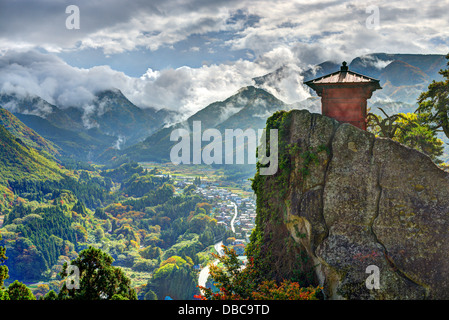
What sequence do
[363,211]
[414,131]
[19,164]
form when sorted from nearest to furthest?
[363,211] < [414,131] < [19,164]

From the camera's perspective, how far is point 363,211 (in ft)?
49.0

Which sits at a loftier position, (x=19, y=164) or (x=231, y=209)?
(x=19, y=164)

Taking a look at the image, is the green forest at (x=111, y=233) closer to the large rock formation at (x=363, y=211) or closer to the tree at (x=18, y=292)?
the tree at (x=18, y=292)

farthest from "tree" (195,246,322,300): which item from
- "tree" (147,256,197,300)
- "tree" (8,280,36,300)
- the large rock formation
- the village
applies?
the village

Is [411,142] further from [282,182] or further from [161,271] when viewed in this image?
[161,271]

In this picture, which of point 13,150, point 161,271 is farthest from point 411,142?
point 13,150

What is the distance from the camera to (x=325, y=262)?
14773mm

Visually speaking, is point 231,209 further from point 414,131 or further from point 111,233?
point 414,131

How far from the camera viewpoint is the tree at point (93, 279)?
17969 millimetres

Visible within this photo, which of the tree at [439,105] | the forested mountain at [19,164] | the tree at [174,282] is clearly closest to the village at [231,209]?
the tree at [174,282]

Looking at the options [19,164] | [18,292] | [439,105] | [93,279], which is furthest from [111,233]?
[439,105]

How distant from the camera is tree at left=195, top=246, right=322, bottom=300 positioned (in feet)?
46.0

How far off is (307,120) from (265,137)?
3.25 metres

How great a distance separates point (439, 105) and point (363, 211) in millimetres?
9212
